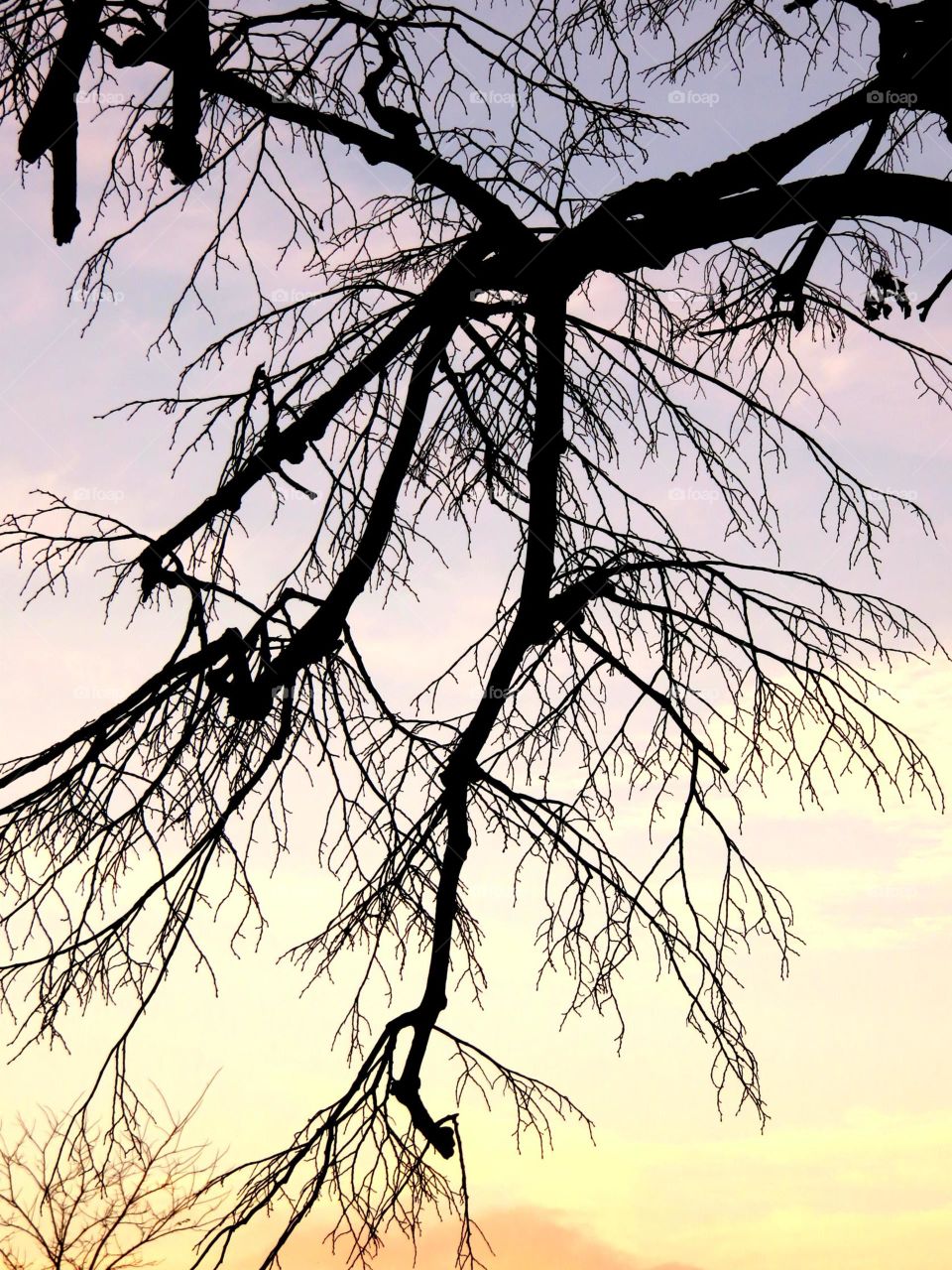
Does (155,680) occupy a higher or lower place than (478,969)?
higher

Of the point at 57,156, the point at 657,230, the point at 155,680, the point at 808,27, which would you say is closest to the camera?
the point at 57,156

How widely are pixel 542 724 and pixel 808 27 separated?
3.37m

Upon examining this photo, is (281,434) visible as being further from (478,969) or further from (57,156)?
(478,969)

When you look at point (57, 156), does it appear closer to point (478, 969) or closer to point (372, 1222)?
point (478, 969)

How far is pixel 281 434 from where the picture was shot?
16.5ft

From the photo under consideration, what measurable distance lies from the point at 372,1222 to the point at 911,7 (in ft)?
16.5

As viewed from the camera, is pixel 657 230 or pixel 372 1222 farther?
pixel 657 230

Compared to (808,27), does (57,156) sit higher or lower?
lower

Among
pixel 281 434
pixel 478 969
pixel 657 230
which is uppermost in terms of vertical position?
pixel 657 230

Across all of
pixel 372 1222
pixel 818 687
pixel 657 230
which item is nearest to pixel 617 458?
pixel 657 230

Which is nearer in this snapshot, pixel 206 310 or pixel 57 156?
pixel 57 156

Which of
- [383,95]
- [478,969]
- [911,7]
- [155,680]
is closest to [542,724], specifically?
[478,969]

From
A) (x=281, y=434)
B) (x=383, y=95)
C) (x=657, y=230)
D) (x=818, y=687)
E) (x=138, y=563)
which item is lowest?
(x=818, y=687)

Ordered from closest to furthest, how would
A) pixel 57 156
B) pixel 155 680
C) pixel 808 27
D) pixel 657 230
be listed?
pixel 57 156, pixel 155 680, pixel 657 230, pixel 808 27
